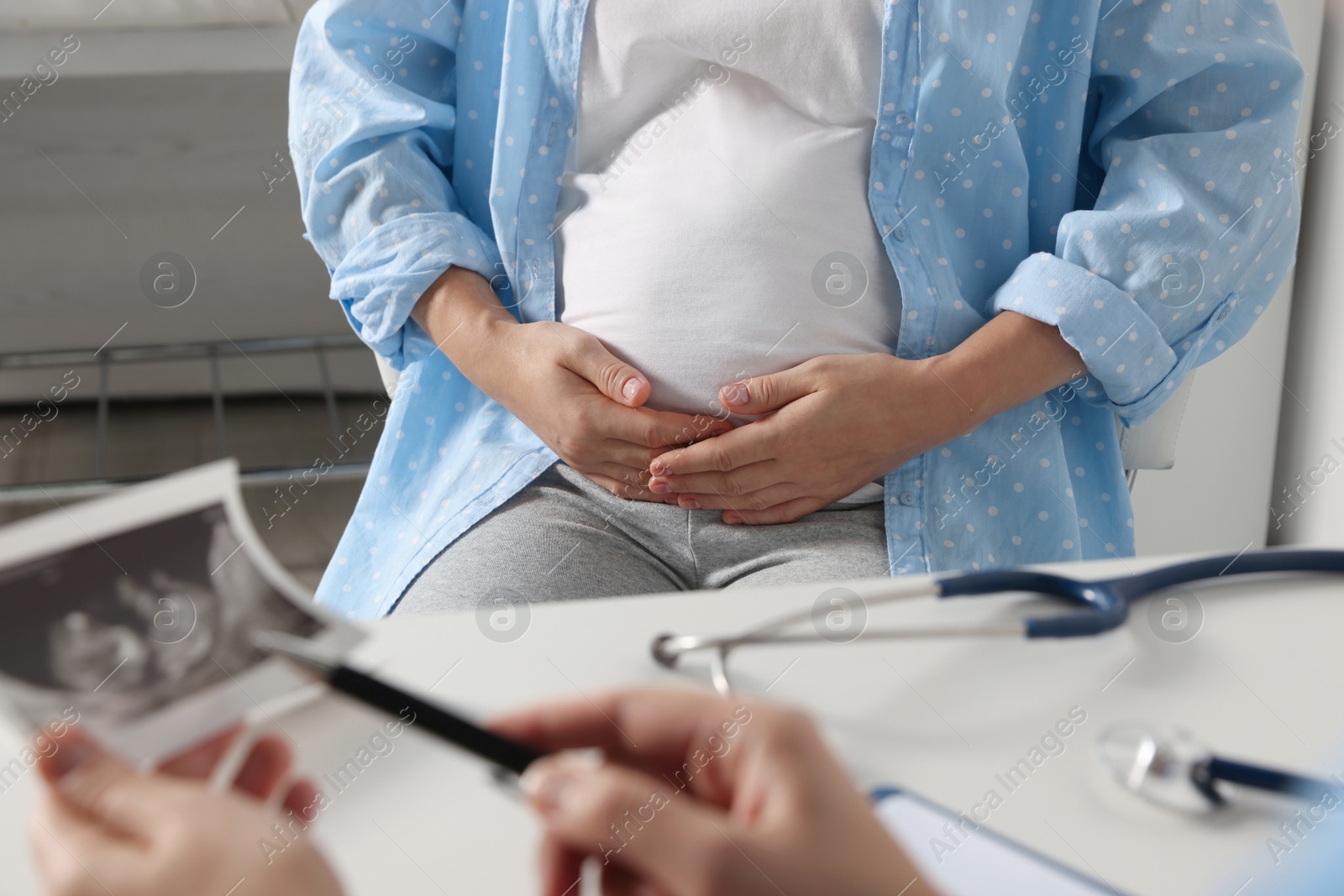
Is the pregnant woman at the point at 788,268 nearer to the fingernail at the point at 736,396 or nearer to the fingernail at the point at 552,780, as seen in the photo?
the fingernail at the point at 736,396

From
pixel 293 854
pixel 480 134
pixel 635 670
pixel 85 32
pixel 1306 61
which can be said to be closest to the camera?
pixel 293 854

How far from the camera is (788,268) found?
0.58 metres

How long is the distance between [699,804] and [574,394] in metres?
0.37

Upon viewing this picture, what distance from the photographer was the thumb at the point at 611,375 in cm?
55

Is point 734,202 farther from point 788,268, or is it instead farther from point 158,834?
point 158,834

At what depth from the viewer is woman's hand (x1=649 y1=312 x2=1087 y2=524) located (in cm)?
54

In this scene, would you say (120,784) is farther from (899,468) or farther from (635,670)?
(899,468)

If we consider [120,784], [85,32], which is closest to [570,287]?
[120,784]

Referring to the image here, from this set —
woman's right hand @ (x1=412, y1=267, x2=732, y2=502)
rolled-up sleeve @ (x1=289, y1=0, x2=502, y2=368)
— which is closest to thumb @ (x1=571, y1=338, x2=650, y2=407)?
woman's right hand @ (x1=412, y1=267, x2=732, y2=502)

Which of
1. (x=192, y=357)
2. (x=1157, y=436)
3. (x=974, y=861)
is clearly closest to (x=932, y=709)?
(x=974, y=861)

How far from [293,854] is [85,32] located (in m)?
1.30

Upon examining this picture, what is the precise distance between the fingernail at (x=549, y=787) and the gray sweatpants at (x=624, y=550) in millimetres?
304

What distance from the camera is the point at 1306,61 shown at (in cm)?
97

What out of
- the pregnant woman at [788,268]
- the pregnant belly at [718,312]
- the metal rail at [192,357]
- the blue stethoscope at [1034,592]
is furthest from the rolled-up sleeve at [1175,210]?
the metal rail at [192,357]
